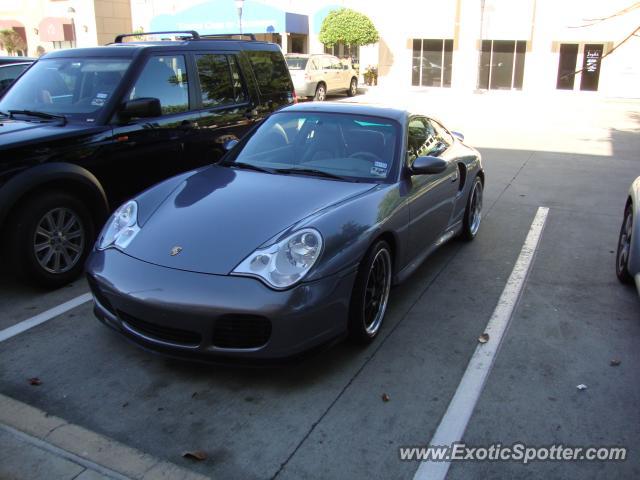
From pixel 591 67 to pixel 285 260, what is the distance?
86.1ft

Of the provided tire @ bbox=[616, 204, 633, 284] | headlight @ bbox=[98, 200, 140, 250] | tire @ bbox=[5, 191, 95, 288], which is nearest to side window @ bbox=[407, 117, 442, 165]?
tire @ bbox=[616, 204, 633, 284]

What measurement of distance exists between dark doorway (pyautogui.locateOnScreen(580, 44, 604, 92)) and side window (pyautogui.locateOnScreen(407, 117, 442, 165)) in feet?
77.4

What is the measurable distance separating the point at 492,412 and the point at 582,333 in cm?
134

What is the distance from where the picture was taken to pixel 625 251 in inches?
191

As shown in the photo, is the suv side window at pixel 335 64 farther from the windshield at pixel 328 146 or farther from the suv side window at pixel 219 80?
the windshield at pixel 328 146

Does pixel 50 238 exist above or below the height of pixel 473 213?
above

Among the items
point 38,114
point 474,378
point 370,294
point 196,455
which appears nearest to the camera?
point 196,455

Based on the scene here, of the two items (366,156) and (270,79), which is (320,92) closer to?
(270,79)

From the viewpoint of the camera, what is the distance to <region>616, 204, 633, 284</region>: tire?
188 inches

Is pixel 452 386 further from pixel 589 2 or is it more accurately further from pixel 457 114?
pixel 589 2

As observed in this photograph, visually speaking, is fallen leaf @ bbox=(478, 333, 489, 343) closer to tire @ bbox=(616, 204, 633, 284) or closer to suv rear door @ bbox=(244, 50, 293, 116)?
tire @ bbox=(616, 204, 633, 284)

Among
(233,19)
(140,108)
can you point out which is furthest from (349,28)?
(140,108)

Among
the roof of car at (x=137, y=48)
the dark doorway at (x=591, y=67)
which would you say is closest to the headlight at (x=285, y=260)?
the roof of car at (x=137, y=48)

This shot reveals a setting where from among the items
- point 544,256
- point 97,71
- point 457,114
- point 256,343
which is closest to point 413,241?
point 256,343
